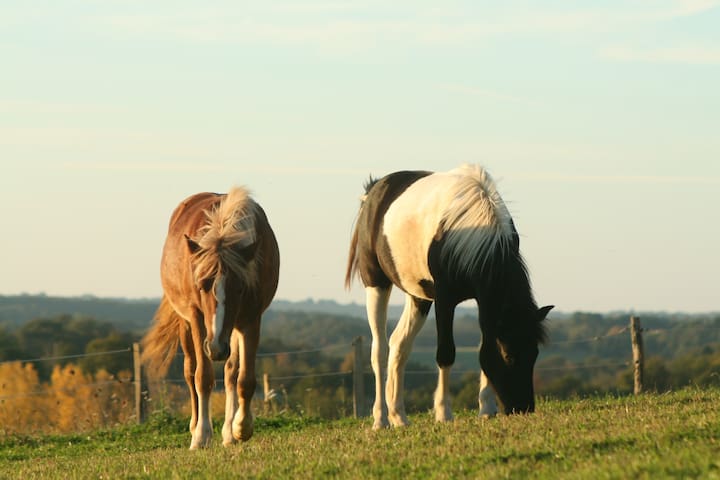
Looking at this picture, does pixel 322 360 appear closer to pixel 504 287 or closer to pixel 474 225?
pixel 474 225

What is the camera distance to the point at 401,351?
1242 cm

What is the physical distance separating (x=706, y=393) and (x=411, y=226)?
415cm

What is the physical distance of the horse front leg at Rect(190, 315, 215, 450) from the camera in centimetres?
1170

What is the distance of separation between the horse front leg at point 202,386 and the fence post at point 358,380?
24.2 ft

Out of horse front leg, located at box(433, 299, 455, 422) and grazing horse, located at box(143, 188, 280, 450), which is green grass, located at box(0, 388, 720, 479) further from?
horse front leg, located at box(433, 299, 455, 422)

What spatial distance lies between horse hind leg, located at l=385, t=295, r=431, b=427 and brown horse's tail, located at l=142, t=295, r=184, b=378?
8.90 ft

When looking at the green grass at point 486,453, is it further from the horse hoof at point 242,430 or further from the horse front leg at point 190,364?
the horse front leg at point 190,364

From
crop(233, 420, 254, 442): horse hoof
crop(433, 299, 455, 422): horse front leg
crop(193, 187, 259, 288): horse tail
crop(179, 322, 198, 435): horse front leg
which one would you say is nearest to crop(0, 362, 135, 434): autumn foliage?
crop(179, 322, 198, 435): horse front leg

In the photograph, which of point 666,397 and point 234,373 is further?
point 666,397

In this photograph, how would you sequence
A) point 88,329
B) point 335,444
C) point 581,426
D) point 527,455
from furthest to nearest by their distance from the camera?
1. point 88,329
2. point 335,444
3. point 581,426
4. point 527,455

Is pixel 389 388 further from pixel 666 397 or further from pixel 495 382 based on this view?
pixel 666 397

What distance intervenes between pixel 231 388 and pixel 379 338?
181 cm

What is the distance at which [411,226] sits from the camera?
12.1 metres

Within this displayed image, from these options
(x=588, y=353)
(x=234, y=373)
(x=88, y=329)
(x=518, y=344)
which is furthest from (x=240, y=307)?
(x=588, y=353)
